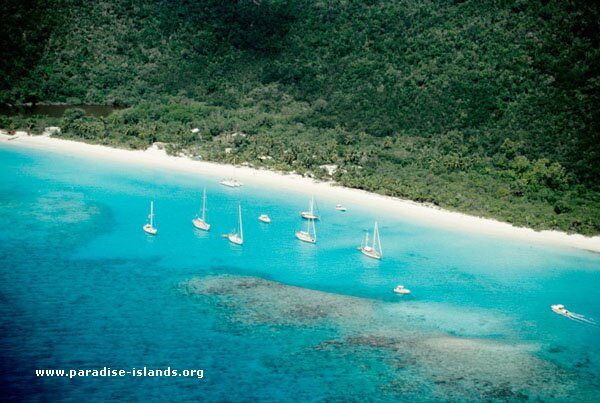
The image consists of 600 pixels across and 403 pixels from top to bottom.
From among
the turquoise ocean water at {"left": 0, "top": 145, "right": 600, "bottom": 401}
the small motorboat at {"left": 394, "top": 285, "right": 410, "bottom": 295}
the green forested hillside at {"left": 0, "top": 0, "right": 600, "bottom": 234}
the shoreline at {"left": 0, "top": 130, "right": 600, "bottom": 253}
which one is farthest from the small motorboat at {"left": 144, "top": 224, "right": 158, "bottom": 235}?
the green forested hillside at {"left": 0, "top": 0, "right": 600, "bottom": 234}

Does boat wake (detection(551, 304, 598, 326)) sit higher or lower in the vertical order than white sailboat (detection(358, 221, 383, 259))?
lower

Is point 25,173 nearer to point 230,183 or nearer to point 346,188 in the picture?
point 230,183

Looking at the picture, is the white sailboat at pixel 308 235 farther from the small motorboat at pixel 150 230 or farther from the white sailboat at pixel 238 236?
the small motorboat at pixel 150 230

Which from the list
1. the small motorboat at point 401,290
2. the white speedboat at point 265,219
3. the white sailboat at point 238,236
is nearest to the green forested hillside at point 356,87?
the white speedboat at point 265,219

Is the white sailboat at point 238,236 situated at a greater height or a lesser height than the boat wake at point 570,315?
greater

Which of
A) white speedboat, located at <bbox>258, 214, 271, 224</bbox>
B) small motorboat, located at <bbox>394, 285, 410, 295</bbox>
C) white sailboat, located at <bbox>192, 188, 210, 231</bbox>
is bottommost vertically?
small motorboat, located at <bbox>394, 285, 410, 295</bbox>

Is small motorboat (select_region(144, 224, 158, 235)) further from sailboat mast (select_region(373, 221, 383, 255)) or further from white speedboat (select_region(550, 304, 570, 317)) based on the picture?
white speedboat (select_region(550, 304, 570, 317))

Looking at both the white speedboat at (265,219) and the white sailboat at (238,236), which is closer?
the white sailboat at (238,236)
